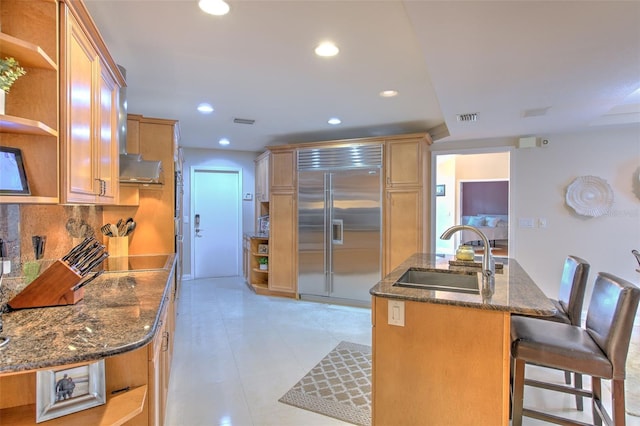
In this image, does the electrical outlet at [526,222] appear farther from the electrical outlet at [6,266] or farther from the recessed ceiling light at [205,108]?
the electrical outlet at [6,266]

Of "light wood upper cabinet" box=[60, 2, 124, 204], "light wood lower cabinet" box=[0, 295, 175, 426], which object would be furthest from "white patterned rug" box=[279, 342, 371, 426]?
"light wood upper cabinet" box=[60, 2, 124, 204]

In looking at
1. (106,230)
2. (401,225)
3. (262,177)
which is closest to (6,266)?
(106,230)

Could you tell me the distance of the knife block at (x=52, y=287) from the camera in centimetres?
152

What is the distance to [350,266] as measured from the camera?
464cm

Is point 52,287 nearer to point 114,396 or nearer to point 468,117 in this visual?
point 114,396

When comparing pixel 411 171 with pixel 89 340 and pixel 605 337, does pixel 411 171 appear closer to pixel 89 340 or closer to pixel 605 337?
pixel 605 337

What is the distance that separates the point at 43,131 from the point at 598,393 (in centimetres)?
299

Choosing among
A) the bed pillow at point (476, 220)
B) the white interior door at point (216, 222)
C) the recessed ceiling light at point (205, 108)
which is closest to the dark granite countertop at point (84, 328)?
the recessed ceiling light at point (205, 108)

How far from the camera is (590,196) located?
3.99 m

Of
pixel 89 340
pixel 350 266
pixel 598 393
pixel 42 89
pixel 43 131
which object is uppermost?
pixel 42 89

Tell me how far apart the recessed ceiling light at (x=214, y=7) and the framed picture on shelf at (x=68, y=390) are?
1.69 m

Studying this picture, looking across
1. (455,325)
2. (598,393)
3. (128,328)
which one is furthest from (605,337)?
(128,328)

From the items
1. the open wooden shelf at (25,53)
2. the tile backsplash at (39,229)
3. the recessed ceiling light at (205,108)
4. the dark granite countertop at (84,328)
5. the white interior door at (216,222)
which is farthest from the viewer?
the white interior door at (216,222)

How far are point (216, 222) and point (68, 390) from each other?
524cm
